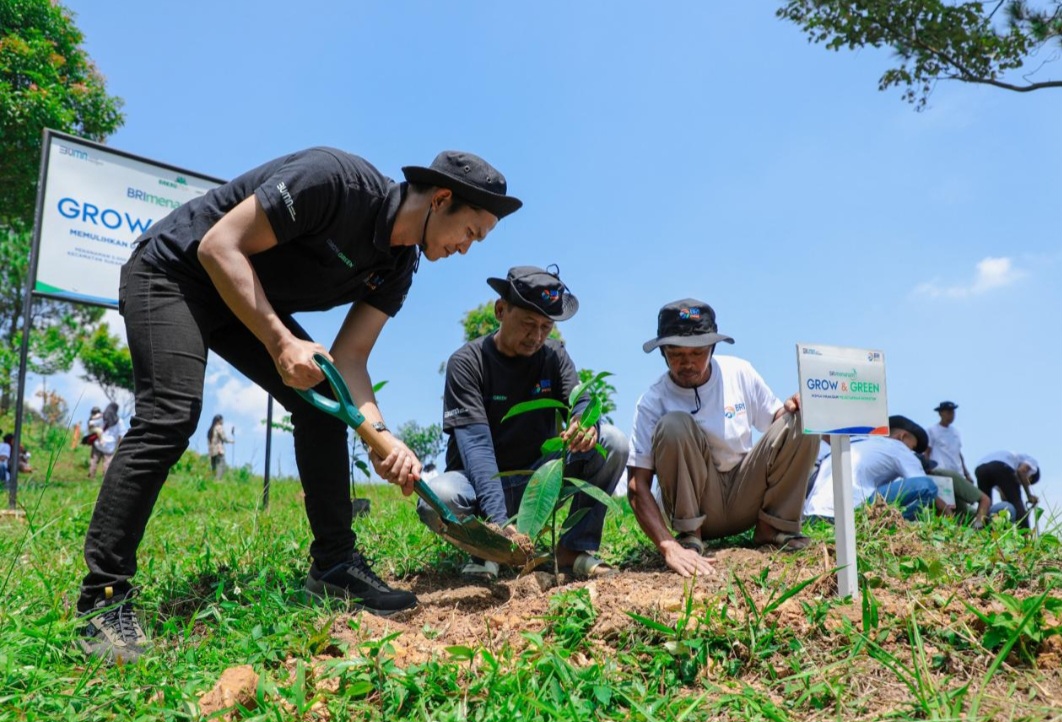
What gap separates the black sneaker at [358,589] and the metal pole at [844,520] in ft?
4.65

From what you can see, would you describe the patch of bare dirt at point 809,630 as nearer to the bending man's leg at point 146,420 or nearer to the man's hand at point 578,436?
the man's hand at point 578,436

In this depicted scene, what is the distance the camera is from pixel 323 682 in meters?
1.90

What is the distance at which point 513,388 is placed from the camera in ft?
11.0

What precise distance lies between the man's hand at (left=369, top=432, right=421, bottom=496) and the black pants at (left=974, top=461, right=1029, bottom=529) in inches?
252

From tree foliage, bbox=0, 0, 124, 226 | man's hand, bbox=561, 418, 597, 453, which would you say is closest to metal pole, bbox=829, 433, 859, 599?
man's hand, bbox=561, 418, 597, 453

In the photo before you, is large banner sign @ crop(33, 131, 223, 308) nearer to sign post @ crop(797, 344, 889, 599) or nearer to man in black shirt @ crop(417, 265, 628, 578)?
man in black shirt @ crop(417, 265, 628, 578)

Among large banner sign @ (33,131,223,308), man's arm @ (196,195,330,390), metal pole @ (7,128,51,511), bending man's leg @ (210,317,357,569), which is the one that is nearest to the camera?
man's arm @ (196,195,330,390)

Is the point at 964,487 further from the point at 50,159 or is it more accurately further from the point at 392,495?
the point at 50,159

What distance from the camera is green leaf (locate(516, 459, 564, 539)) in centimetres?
247

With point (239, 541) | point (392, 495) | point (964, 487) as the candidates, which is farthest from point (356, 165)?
point (964, 487)

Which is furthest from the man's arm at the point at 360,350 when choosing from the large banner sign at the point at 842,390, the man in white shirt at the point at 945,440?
the man in white shirt at the point at 945,440

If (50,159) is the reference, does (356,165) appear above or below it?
below

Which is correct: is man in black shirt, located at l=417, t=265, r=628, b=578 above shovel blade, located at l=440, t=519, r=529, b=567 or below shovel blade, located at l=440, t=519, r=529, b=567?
above

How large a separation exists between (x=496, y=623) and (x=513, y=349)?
1379 mm
